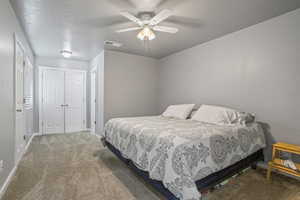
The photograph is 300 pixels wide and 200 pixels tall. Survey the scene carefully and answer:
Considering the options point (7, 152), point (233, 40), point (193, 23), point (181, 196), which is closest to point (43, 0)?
point (7, 152)

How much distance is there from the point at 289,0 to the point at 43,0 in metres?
3.27

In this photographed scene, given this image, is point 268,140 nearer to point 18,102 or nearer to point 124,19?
point 124,19

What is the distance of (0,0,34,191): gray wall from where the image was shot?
5.78ft

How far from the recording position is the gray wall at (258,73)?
2.17 metres

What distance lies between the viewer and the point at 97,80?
4414 millimetres

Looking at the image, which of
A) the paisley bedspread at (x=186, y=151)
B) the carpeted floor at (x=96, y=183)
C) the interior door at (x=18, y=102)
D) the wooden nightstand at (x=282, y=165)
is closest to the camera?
the paisley bedspread at (x=186, y=151)

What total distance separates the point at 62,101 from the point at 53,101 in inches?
10.0

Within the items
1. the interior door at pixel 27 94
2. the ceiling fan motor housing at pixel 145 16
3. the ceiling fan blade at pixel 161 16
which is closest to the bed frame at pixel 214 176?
the ceiling fan blade at pixel 161 16

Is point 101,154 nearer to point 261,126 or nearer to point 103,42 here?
point 103,42

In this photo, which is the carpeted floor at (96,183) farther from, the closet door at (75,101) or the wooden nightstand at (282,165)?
the closet door at (75,101)

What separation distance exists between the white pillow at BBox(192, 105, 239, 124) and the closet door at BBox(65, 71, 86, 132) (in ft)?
13.3

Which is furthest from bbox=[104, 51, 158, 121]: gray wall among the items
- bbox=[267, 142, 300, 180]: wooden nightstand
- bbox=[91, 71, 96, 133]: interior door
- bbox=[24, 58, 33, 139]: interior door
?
bbox=[267, 142, 300, 180]: wooden nightstand

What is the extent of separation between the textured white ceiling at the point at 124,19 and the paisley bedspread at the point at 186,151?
1.75 m

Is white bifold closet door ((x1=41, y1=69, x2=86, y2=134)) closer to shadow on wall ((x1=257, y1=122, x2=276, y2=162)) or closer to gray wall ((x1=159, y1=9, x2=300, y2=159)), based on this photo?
gray wall ((x1=159, y1=9, x2=300, y2=159))
